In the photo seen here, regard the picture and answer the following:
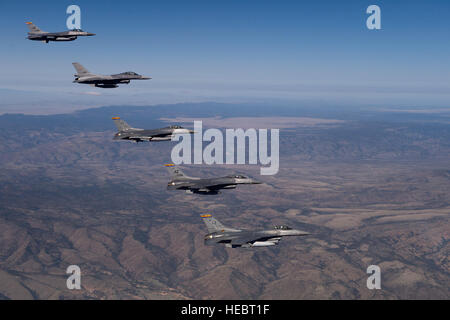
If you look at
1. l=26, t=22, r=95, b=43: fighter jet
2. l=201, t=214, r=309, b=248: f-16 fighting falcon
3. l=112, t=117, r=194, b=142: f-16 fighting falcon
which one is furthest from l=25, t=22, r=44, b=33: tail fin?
l=201, t=214, r=309, b=248: f-16 fighting falcon

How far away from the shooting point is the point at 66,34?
78125 millimetres

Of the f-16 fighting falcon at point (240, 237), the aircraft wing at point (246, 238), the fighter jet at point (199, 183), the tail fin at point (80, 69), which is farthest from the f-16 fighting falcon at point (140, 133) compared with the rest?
the aircraft wing at point (246, 238)

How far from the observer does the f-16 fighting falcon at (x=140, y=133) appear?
75.4 metres

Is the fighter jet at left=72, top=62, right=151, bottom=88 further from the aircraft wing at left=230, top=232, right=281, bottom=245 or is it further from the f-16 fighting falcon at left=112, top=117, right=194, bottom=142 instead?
the aircraft wing at left=230, top=232, right=281, bottom=245

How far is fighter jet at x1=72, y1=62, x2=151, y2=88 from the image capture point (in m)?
78.9

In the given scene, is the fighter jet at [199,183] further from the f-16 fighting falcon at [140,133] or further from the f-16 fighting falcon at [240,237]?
the f-16 fighting falcon at [140,133]

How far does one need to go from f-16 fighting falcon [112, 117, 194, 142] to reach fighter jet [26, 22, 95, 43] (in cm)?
1950
